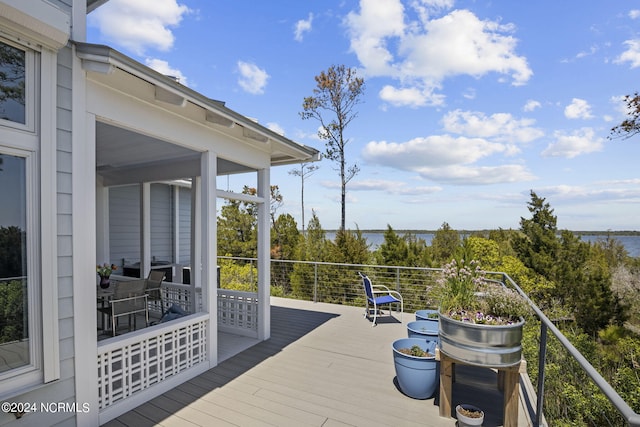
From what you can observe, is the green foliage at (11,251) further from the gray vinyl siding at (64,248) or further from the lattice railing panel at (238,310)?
the lattice railing panel at (238,310)

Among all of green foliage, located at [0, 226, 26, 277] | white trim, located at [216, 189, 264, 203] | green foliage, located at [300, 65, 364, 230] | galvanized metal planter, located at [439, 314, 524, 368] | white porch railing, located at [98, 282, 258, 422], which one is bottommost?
white porch railing, located at [98, 282, 258, 422]

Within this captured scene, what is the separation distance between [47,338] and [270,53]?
8538 millimetres

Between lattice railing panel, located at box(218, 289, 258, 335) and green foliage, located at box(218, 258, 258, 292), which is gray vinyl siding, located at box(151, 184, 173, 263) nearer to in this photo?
green foliage, located at box(218, 258, 258, 292)

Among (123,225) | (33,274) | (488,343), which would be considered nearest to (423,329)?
(488,343)

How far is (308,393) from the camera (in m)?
2.99

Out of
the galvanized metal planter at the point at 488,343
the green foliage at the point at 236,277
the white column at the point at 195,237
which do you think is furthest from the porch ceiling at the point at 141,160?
the green foliage at the point at 236,277

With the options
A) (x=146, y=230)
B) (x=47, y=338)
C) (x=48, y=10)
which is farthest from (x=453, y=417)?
(x=146, y=230)

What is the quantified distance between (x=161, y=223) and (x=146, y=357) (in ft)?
17.8

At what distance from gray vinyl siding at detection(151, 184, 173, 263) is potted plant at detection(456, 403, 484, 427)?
7.07 meters

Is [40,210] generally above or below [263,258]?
above

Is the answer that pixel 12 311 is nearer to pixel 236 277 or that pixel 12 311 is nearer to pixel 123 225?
pixel 123 225

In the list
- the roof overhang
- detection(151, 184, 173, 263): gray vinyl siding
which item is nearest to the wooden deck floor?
the roof overhang

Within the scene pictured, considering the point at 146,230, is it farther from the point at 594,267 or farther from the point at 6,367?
the point at 594,267

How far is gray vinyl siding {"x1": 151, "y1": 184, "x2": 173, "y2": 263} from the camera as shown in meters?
7.54
